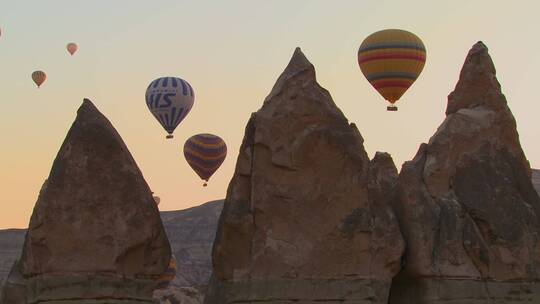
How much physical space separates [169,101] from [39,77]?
15.9 m

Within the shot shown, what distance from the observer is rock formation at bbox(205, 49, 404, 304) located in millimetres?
18188

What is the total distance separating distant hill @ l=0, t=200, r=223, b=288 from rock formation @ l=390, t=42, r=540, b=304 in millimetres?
81143

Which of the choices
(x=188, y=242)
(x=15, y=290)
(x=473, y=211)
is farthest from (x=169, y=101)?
(x=188, y=242)

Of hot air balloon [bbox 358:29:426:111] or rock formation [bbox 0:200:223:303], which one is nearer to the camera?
hot air balloon [bbox 358:29:426:111]

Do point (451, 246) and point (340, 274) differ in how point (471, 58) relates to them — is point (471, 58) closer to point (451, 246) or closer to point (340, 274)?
point (451, 246)

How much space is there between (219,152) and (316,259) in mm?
34638

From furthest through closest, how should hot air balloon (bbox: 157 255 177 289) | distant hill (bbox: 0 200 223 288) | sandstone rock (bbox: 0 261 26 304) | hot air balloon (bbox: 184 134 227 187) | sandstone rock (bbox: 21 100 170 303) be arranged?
distant hill (bbox: 0 200 223 288), hot air balloon (bbox: 184 134 227 187), hot air balloon (bbox: 157 255 177 289), sandstone rock (bbox: 0 261 26 304), sandstone rock (bbox: 21 100 170 303)

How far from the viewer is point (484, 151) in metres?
20.4

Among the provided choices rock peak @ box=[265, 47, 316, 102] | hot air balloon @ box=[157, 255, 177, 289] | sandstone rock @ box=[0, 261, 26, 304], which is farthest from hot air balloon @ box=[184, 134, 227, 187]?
sandstone rock @ box=[0, 261, 26, 304]

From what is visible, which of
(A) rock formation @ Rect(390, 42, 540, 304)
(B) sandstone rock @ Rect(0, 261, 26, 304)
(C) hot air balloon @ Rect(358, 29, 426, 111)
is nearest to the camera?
(B) sandstone rock @ Rect(0, 261, 26, 304)

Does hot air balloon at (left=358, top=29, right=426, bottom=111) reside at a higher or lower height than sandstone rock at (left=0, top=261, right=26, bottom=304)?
higher

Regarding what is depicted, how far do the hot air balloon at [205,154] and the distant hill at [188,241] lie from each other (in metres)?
48.8

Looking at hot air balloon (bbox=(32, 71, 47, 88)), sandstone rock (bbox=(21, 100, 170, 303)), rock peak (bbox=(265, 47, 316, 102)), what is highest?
hot air balloon (bbox=(32, 71, 47, 88))

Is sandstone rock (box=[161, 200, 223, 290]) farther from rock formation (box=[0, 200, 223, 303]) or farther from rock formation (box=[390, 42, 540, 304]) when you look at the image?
rock formation (box=[390, 42, 540, 304])
